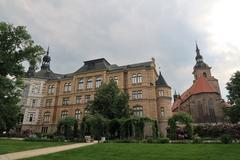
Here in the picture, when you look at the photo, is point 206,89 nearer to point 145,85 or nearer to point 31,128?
point 145,85

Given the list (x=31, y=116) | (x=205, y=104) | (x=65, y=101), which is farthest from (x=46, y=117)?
(x=205, y=104)

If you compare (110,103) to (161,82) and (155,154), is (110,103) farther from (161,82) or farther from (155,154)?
(155,154)

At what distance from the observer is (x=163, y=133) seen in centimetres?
3794

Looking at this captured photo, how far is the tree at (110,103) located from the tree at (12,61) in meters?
15.5

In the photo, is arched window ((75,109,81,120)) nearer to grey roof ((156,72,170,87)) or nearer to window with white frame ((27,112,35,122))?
window with white frame ((27,112,35,122))

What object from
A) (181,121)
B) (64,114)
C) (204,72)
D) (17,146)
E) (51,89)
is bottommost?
(17,146)

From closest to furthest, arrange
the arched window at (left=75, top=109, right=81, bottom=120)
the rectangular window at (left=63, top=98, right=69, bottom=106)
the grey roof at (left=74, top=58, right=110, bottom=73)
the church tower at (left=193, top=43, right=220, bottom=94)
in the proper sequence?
the arched window at (left=75, top=109, right=81, bottom=120)
the rectangular window at (left=63, top=98, right=69, bottom=106)
the grey roof at (left=74, top=58, right=110, bottom=73)
the church tower at (left=193, top=43, right=220, bottom=94)

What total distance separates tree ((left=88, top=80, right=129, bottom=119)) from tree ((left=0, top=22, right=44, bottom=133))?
50.9ft

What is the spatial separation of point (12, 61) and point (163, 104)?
93.7ft

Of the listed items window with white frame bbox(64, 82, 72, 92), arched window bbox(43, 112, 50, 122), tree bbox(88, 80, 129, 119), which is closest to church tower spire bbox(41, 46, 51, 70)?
window with white frame bbox(64, 82, 72, 92)

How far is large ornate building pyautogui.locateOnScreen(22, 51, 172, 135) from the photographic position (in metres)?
39.7

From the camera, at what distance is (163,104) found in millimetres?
39312

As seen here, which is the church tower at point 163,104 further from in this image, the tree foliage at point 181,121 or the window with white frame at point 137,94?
the tree foliage at point 181,121

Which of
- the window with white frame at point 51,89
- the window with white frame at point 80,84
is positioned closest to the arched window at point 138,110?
the window with white frame at point 80,84
